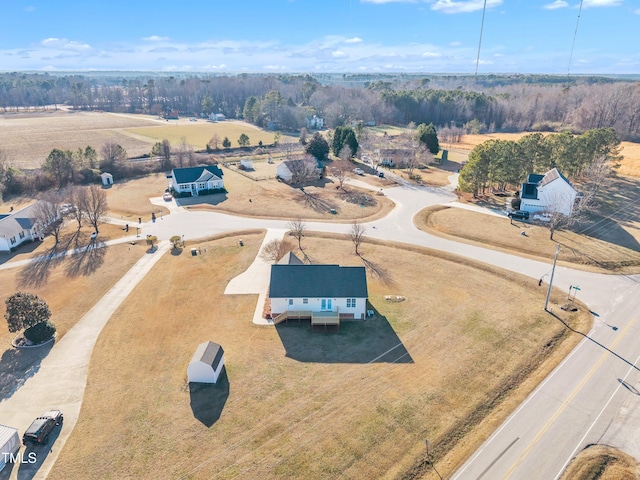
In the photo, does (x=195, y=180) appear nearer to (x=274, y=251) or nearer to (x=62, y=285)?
(x=274, y=251)

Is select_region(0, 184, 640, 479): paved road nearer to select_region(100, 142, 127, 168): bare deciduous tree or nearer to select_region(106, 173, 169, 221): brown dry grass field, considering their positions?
select_region(106, 173, 169, 221): brown dry grass field

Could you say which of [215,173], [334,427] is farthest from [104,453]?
[215,173]

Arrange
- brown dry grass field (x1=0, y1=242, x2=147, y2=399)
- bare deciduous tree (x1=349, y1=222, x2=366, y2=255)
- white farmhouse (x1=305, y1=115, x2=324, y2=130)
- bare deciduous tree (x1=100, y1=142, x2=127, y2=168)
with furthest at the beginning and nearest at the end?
1. white farmhouse (x1=305, y1=115, x2=324, y2=130)
2. bare deciduous tree (x1=100, y1=142, x2=127, y2=168)
3. bare deciduous tree (x1=349, y1=222, x2=366, y2=255)
4. brown dry grass field (x1=0, y1=242, x2=147, y2=399)

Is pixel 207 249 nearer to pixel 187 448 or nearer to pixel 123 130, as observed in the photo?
pixel 187 448

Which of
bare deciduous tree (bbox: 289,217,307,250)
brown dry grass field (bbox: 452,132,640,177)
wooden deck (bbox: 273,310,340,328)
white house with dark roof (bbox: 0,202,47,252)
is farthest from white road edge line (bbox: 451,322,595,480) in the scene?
brown dry grass field (bbox: 452,132,640,177)

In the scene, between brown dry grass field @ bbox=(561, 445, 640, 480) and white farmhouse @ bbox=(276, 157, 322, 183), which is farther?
white farmhouse @ bbox=(276, 157, 322, 183)

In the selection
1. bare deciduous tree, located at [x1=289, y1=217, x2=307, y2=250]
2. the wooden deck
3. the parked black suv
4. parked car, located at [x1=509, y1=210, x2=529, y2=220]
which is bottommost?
the parked black suv

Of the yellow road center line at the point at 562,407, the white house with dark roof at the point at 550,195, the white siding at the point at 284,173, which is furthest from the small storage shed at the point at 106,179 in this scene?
the yellow road center line at the point at 562,407
